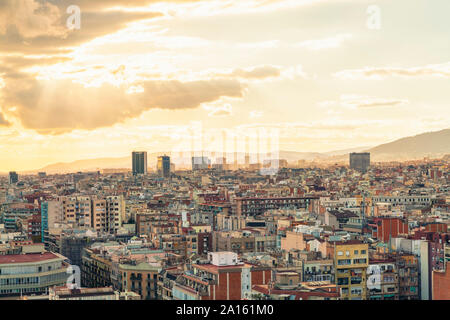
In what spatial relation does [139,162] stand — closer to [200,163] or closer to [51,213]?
[200,163]

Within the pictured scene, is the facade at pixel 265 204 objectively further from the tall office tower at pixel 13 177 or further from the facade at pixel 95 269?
the tall office tower at pixel 13 177

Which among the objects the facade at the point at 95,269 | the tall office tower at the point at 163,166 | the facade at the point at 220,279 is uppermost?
the tall office tower at the point at 163,166

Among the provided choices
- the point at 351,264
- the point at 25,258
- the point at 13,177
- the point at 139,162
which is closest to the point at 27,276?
the point at 25,258

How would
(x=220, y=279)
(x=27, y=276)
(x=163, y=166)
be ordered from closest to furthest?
(x=220, y=279), (x=27, y=276), (x=163, y=166)

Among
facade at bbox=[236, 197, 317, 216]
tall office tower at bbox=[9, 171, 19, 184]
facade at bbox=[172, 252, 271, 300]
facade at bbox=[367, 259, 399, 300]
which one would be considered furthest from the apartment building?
tall office tower at bbox=[9, 171, 19, 184]

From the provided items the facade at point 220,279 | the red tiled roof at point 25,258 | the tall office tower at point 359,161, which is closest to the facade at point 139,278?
the red tiled roof at point 25,258

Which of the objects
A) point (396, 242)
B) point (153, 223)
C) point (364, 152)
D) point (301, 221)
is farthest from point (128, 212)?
point (364, 152)
